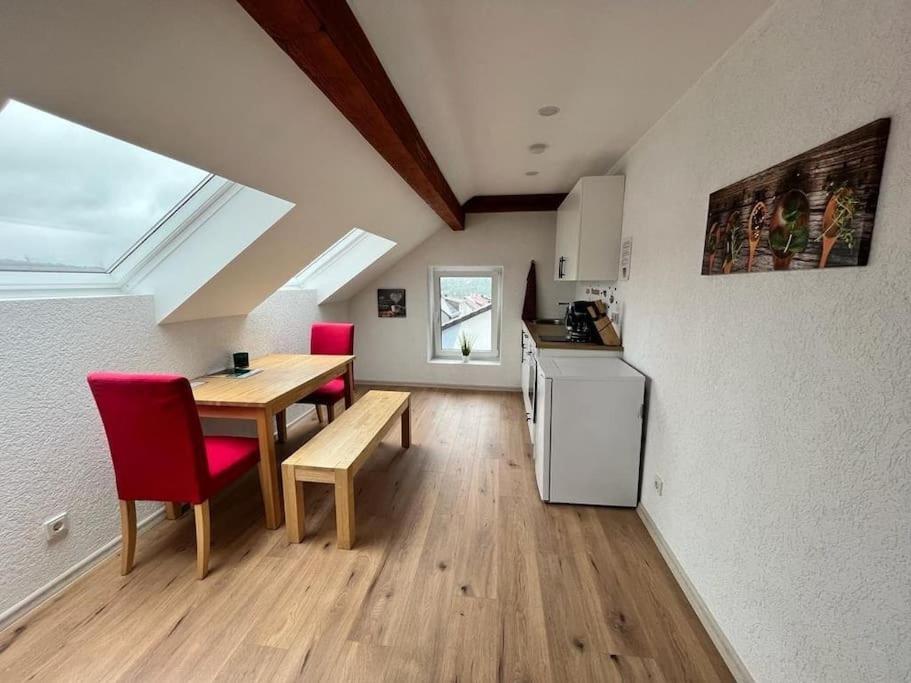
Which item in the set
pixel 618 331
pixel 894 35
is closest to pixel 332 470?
pixel 618 331

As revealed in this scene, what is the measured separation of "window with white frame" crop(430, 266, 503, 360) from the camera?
4.76 meters

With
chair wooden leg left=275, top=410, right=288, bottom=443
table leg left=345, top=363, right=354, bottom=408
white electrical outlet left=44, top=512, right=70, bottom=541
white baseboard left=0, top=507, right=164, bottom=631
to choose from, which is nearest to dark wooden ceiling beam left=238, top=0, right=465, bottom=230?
table leg left=345, top=363, right=354, bottom=408

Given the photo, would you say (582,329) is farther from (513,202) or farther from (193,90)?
(193,90)

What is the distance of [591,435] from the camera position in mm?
2277

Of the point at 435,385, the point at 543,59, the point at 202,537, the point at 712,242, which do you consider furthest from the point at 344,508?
the point at 435,385

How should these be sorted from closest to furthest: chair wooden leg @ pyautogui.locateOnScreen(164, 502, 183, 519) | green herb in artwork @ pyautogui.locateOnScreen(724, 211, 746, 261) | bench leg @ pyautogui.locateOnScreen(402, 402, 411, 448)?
green herb in artwork @ pyautogui.locateOnScreen(724, 211, 746, 261) < chair wooden leg @ pyautogui.locateOnScreen(164, 502, 183, 519) < bench leg @ pyautogui.locateOnScreen(402, 402, 411, 448)

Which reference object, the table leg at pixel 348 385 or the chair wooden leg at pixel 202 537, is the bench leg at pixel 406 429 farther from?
the chair wooden leg at pixel 202 537

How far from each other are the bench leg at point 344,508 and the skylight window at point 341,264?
104 inches

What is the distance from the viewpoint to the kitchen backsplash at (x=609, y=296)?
2850mm

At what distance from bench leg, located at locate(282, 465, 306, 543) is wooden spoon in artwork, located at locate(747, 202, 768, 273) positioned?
7.56 feet

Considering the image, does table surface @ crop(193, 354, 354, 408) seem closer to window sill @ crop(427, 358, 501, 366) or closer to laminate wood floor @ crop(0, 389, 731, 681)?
laminate wood floor @ crop(0, 389, 731, 681)

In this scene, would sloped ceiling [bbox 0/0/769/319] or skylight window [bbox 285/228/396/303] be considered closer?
sloped ceiling [bbox 0/0/769/319]

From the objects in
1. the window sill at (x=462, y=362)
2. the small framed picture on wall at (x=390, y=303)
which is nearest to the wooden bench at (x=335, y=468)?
the window sill at (x=462, y=362)

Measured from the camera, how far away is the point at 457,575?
1811mm
